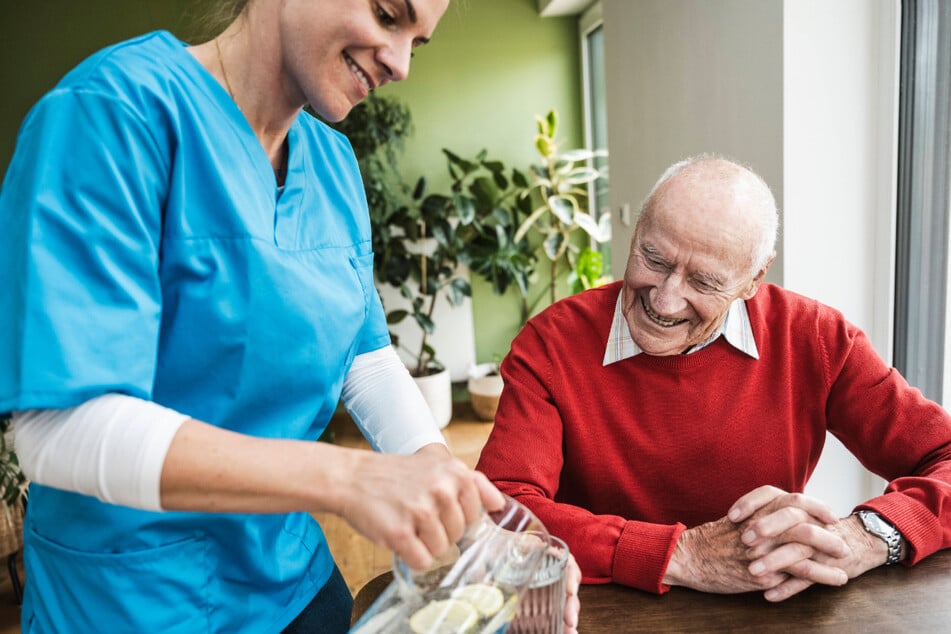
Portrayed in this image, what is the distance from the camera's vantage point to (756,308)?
145cm

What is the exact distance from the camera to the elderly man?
1.32 metres

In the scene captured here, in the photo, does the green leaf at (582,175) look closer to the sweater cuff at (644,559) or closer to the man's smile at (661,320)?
the man's smile at (661,320)

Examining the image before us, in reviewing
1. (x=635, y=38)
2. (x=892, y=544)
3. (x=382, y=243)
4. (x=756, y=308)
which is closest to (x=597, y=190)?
(x=382, y=243)

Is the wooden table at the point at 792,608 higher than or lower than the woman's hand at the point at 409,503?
lower

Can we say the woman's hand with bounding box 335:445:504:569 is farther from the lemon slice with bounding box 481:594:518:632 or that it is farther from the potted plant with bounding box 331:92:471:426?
the potted plant with bounding box 331:92:471:426

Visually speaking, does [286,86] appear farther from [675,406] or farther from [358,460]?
[675,406]

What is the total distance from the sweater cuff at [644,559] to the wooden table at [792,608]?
0.02 m

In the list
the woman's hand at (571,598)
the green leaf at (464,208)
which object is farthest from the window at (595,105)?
the woman's hand at (571,598)

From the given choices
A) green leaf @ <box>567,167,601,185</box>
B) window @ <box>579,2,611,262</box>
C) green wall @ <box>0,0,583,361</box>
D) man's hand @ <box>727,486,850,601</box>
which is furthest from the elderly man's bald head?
green wall @ <box>0,0,583,361</box>

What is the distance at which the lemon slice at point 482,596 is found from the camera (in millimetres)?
587

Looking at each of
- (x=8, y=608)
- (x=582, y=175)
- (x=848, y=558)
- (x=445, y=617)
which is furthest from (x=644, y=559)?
(x=582, y=175)

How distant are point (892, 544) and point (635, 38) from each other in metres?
2.56

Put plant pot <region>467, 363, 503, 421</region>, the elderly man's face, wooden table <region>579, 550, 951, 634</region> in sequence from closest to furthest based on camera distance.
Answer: wooden table <region>579, 550, 951, 634</region> → the elderly man's face → plant pot <region>467, 363, 503, 421</region>

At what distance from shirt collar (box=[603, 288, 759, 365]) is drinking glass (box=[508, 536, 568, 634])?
747 millimetres
